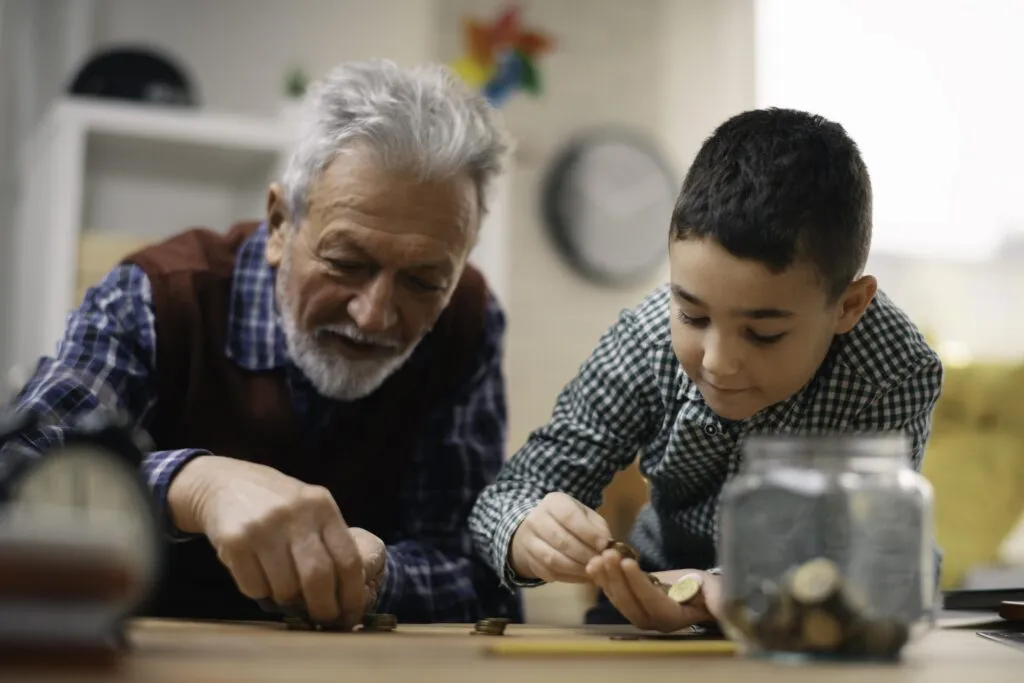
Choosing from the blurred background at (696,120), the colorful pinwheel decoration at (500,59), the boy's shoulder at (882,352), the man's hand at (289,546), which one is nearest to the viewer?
the man's hand at (289,546)

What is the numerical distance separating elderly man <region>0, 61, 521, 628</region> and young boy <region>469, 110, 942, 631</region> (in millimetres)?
240

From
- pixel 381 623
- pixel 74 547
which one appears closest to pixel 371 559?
pixel 381 623

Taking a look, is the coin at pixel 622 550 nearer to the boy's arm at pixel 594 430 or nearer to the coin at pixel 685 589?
the coin at pixel 685 589

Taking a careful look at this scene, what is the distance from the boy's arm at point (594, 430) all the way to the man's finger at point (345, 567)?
328 mm

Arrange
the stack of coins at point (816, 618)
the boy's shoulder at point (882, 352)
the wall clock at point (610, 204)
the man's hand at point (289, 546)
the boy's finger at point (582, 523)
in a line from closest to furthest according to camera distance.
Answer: the stack of coins at point (816, 618) → the man's hand at point (289, 546) → the boy's finger at point (582, 523) → the boy's shoulder at point (882, 352) → the wall clock at point (610, 204)

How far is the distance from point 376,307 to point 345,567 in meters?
0.49

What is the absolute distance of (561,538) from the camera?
1.17 metres

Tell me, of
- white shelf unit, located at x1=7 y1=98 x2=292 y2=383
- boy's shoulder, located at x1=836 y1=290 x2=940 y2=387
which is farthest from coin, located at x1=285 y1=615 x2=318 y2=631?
white shelf unit, located at x1=7 y1=98 x2=292 y2=383

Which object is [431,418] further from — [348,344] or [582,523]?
[582,523]

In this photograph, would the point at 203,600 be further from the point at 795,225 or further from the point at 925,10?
the point at 925,10

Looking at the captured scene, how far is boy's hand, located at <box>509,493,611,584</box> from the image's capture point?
1.15 m

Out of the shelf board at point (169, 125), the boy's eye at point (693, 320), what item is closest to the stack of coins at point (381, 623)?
the boy's eye at point (693, 320)

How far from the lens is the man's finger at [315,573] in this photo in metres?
1.04

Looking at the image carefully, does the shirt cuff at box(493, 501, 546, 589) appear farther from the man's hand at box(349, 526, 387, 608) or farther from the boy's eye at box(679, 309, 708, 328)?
the boy's eye at box(679, 309, 708, 328)
